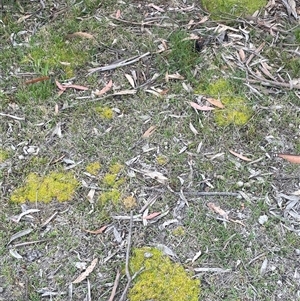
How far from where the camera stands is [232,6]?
12.4ft

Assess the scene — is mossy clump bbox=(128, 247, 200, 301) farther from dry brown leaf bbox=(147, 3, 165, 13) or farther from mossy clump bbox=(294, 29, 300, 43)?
dry brown leaf bbox=(147, 3, 165, 13)

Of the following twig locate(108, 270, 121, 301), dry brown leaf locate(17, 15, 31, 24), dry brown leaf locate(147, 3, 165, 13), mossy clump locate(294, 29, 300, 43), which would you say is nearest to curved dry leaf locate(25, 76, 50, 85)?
dry brown leaf locate(17, 15, 31, 24)

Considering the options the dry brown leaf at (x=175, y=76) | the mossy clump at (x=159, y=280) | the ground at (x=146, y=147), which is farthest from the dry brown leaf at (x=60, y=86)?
the mossy clump at (x=159, y=280)

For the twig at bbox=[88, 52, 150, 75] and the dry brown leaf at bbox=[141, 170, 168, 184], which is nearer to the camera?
the dry brown leaf at bbox=[141, 170, 168, 184]

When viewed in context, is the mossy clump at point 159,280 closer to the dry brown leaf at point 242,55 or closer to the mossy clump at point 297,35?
the dry brown leaf at point 242,55

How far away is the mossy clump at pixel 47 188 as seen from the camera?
2726mm

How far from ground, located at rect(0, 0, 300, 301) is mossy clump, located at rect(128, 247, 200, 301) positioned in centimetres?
2

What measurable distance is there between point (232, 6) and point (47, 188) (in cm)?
210

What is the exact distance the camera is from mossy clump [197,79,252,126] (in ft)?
10.1

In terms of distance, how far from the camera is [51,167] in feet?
9.39

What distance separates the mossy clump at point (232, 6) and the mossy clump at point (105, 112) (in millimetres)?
1246

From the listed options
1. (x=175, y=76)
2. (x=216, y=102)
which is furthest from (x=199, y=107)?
(x=175, y=76)

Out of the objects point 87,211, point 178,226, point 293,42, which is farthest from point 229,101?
point 87,211

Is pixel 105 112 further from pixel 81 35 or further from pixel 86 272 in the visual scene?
pixel 86 272
